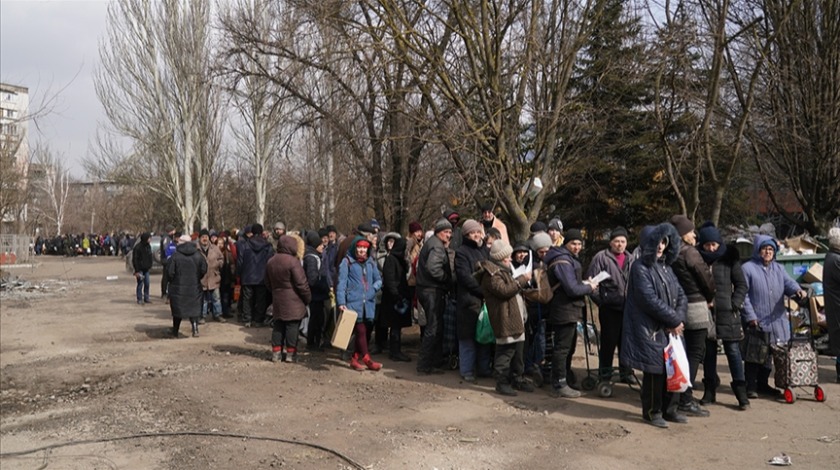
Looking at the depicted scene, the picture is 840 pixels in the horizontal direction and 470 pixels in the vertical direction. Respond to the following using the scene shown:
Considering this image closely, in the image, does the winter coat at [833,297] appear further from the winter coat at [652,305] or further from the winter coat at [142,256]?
the winter coat at [142,256]

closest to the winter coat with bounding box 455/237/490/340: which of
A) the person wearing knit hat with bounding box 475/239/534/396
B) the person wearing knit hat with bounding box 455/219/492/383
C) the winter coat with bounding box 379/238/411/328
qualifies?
the person wearing knit hat with bounding box 455/219/492/383

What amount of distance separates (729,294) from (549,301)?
1811mm

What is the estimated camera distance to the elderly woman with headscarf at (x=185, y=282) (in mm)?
11345

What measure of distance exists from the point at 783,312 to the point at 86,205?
81.4 metres

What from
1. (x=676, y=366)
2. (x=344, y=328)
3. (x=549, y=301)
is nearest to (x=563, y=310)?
(x=549, y=301)

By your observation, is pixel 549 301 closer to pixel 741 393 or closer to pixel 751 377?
pixel 741 393

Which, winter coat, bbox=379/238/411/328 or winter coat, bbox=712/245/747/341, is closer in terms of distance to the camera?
winter coat, bbox=712/245/747/341

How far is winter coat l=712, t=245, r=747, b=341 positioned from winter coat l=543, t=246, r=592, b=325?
50.8 inches

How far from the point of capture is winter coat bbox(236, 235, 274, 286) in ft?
40.9

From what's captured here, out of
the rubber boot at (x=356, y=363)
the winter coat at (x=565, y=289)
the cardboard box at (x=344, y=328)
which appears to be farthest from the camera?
the rubber boot at (x=356, y=363)

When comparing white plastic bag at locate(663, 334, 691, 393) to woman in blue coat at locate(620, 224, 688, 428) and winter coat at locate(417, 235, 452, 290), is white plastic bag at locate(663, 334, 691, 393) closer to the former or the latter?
woman in blue coat at locate(620, 224, 688, 428)

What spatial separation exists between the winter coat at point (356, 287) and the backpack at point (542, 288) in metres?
2.37

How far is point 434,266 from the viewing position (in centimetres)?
841

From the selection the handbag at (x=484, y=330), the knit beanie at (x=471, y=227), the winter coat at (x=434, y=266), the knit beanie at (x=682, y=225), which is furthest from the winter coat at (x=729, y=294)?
the winter coat at (x=434, y=266)
